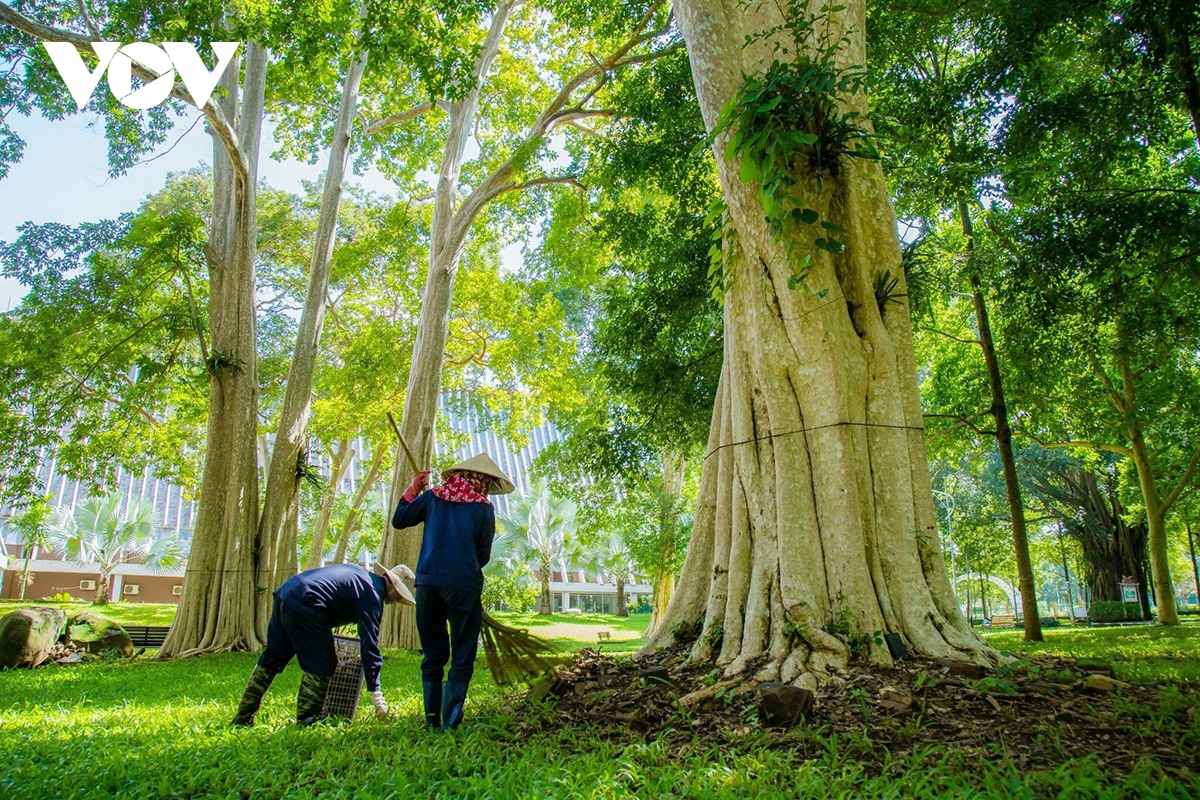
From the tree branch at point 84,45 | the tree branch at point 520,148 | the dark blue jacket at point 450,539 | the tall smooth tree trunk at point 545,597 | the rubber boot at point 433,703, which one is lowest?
the tall smooth tree trunk at point 545,597

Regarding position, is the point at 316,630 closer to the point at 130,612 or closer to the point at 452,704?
the point at 452,704

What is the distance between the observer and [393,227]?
16.4 m

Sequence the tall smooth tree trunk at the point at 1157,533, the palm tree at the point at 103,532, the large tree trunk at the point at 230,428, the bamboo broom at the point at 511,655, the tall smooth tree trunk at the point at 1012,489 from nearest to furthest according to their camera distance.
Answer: the bamboo broom at the point at 511,655 → the large tree trunk at the point at 230,428 → the tall smooth tree trunk at the point at 1012,489 → the tall smooth tree trunk at the point at 1157,533 → the palm tree at the point at 103,532

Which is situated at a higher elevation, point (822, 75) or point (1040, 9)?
point (1040, 9)

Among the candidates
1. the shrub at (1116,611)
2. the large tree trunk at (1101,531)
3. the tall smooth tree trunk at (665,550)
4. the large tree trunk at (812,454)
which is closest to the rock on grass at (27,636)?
the large tree trunk at (812,454)

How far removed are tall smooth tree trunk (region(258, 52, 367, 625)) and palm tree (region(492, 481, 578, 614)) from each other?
27.3 m

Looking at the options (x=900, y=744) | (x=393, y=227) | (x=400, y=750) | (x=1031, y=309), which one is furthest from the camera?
(x=393, y=227)

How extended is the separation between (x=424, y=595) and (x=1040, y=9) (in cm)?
812

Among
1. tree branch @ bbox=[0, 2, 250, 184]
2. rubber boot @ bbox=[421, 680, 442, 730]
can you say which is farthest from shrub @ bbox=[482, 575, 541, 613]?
rubber boot @ bbox=[421, 680, 442, 730]

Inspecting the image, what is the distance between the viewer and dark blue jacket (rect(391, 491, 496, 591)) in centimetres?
434

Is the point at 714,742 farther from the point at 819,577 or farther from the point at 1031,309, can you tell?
the point at 1031,309

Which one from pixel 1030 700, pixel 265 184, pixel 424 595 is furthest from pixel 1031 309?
pixel 265 184

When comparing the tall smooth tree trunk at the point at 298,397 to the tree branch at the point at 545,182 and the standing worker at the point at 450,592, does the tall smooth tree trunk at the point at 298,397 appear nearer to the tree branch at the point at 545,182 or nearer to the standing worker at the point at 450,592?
the tree branch at the point at 545,182

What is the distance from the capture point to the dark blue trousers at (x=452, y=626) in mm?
4328
